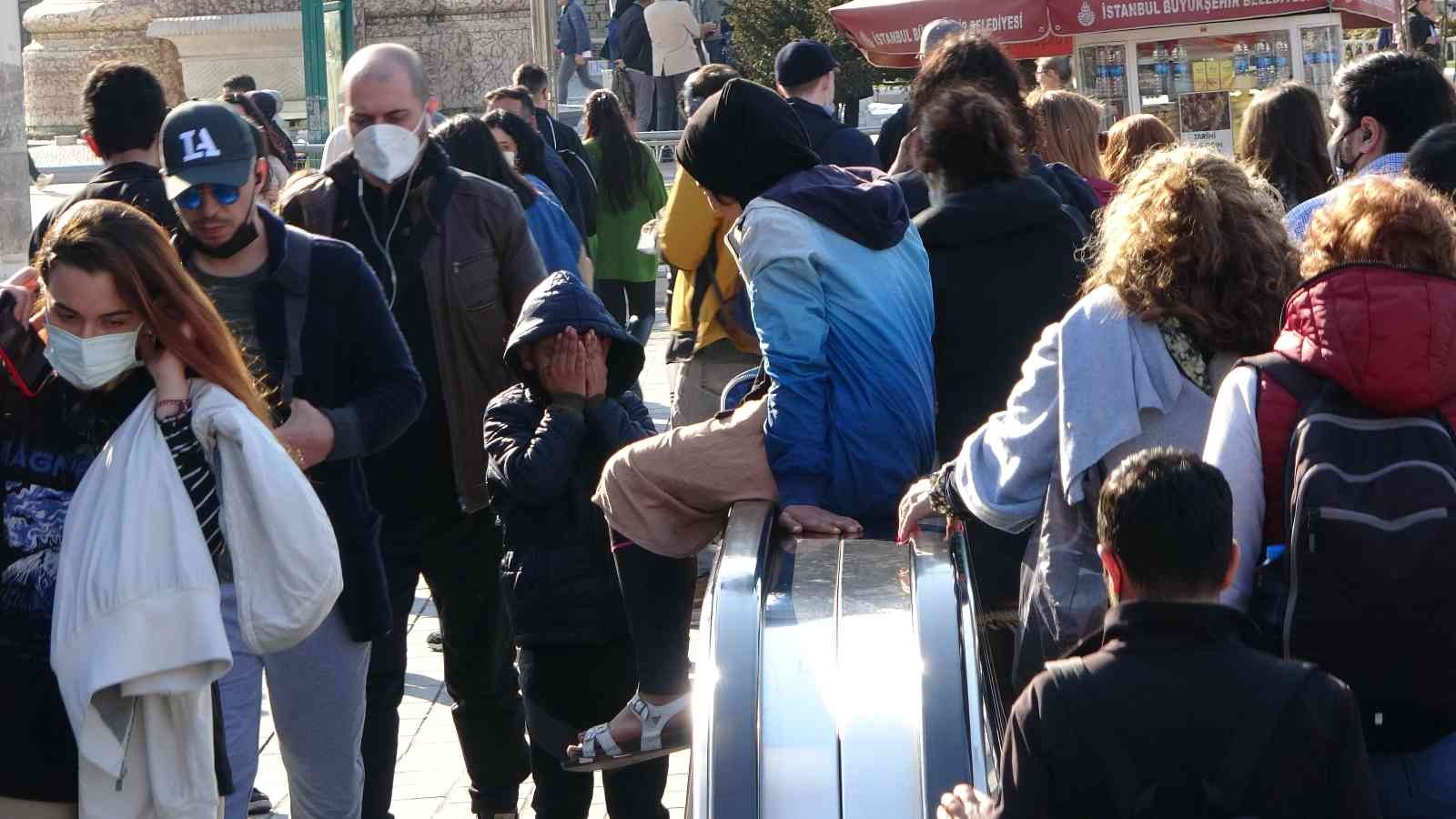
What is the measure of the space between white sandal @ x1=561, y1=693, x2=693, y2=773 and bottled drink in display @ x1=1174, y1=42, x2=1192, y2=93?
9.87 meters

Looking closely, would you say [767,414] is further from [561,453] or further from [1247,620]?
[1247,620]

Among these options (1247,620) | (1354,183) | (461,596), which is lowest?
(461,596)

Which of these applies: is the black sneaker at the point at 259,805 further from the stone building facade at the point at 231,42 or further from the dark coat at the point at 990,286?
the stone building facade at the point at 231,42

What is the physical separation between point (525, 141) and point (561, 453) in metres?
4.72

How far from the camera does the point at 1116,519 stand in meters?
2.80

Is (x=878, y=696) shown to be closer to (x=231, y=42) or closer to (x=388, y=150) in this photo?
(x=388, y=150)

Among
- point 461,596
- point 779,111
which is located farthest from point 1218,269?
point 461,596

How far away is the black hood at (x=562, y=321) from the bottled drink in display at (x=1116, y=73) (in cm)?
964

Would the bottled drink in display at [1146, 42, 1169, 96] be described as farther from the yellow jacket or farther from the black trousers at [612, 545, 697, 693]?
the black trousers at [612, 545, 697, 693]

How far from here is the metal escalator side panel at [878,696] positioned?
318 centimetres

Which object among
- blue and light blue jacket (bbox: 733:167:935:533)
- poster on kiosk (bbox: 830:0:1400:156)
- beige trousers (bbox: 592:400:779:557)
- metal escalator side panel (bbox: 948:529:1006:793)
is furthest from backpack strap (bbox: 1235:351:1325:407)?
poster on kiosk (bbox: 830:0:1400:156)

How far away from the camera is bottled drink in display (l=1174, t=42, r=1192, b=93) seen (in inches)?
525

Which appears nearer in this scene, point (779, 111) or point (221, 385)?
point (221, 385)

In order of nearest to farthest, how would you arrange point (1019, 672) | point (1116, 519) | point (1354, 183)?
point (1116, 519)
point (1354, 183)
point (1019, 672)
